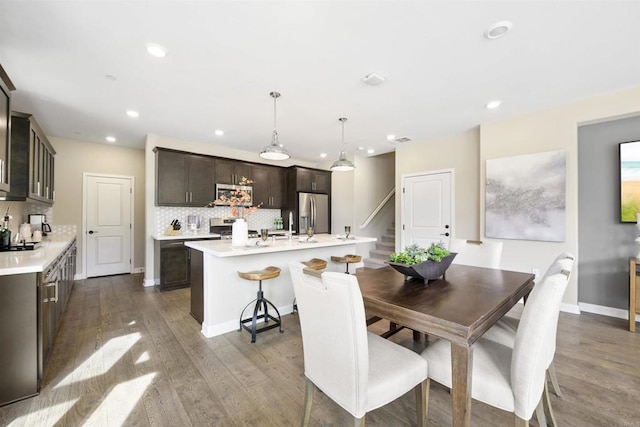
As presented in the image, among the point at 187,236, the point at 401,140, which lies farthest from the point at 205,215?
the point at 401,140

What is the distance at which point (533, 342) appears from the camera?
46.9 inches

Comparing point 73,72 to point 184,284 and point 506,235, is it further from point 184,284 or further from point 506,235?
point 506,235

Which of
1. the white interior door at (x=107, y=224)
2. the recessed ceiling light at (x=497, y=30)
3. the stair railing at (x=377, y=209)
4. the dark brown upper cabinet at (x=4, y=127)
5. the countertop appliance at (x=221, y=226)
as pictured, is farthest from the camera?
the stair railing at (x=377, y=209)

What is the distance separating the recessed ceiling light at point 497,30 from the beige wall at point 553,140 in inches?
85.4

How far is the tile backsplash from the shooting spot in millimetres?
5023

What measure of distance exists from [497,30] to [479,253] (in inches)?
79.1

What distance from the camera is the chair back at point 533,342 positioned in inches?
46.3

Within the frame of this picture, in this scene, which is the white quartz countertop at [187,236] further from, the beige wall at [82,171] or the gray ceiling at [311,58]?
the gray ceiling at [311,58]

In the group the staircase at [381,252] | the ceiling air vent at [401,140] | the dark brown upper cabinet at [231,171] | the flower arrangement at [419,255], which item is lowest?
the staircase at [381,252]

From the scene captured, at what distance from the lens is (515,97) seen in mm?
3258

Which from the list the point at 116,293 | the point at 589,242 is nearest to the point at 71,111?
the point at 116,293

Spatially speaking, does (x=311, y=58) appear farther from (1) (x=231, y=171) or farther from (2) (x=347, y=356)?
(1) (x=231, y=171)

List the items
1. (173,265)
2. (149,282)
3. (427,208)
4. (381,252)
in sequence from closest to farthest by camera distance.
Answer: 1. (173,265)
2. (149,282)
3. (427,208)
4. (381,252)

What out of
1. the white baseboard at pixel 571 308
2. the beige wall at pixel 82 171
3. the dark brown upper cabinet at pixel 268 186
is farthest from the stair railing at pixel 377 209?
the beige wall at pixel 82 171
